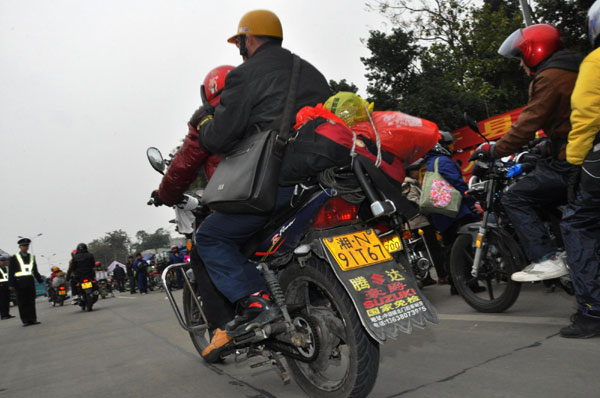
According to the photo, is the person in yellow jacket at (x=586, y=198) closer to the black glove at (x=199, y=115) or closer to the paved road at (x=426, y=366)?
the paved road at (x=426, y=366)

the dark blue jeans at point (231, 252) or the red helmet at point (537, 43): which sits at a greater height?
the red helmet at point (537, 43)

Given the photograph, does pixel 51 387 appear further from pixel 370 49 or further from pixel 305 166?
pixel 370 49

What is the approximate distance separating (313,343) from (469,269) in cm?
268

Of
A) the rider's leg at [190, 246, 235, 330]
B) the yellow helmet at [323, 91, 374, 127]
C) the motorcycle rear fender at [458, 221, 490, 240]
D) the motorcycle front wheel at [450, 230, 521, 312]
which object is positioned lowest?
the motorcycle front wheel at [450, 230, 521, 312]

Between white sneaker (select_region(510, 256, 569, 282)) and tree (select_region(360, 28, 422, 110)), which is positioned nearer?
white sneaker (select_region(510, 256, 569, 282))

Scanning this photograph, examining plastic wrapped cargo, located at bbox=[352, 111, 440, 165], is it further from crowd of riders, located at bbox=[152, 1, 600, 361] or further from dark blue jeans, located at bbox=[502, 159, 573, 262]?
dark blue jeans, located at bbox=[502, 159, 573, 262]

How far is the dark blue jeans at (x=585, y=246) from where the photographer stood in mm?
3314

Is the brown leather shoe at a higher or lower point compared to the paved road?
higher

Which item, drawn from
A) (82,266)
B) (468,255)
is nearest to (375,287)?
(468,255)

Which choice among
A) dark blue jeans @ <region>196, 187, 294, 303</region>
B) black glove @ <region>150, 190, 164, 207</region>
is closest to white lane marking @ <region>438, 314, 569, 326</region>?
dark blue jeans @ <region>196, 187, 294, 303</region>

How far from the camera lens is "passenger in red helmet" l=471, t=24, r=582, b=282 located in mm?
3635

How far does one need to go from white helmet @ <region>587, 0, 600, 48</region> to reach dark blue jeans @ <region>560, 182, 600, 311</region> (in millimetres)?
988

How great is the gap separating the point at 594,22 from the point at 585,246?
4.78 feet

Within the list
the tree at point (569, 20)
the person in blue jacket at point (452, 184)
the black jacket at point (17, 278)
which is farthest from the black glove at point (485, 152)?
the tree at point (569, 20)
